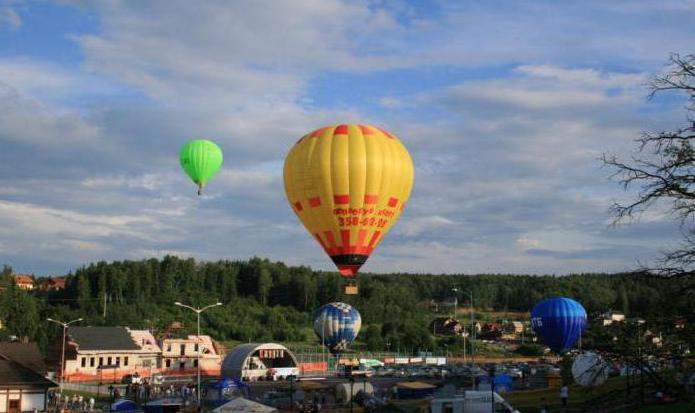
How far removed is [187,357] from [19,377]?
51.6m

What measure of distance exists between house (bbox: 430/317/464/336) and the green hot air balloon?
4256 inches

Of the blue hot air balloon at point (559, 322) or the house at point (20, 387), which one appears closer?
the house at point (20, 387)

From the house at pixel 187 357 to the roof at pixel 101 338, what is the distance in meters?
6.22

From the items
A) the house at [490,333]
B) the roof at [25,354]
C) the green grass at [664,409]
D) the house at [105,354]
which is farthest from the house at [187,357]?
the house at [490,333]

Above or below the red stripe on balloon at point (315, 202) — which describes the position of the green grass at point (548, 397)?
below

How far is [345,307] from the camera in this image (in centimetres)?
10819

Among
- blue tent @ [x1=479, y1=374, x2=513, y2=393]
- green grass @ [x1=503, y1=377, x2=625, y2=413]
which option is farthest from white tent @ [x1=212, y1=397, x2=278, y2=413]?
blue tent @ [x1=479, y1=374, x2=513, y2=393]

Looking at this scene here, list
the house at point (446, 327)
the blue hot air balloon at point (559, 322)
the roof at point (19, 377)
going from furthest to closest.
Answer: the house at point (446, 327), the blue hot air balloon at point (559, 322), the roof at point (19, 377)

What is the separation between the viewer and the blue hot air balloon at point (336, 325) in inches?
4156

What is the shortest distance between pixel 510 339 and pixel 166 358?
345 feet

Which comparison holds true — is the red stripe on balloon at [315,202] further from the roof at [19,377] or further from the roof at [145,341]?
the roof at [145,341]

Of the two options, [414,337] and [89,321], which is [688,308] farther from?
[414,337]

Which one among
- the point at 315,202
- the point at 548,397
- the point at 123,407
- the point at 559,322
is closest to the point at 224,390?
the point at 123,407

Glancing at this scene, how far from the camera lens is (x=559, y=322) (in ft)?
302
